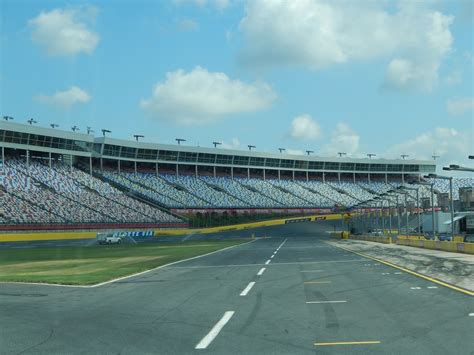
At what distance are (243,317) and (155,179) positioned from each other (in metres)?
92.5

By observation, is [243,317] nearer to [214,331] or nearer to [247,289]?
[214,331]

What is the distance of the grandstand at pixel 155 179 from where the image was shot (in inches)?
2844

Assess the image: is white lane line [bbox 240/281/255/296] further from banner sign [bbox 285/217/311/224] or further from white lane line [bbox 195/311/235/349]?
banner sign [bbox 285/217/311/224]

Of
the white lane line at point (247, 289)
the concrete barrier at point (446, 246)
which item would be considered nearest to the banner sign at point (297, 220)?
the concrete barrier at point (446, 246)

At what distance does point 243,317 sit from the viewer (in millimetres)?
10617

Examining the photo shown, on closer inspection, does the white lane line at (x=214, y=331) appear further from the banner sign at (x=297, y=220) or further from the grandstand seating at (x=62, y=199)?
the banner sign at (x=297, y=220)

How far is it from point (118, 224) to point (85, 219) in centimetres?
470

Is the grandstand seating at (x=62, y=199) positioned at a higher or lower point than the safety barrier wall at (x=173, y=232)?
Result: higher

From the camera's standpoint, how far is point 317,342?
8.16 m

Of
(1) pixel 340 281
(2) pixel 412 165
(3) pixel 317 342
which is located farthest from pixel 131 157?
(3) pixel 317 342

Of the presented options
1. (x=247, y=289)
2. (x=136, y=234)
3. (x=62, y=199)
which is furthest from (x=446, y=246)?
(x=62, y=199)

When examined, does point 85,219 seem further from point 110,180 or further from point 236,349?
point 236,349

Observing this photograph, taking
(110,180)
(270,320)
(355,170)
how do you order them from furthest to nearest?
(355,170) < (110,180) < (270,320)

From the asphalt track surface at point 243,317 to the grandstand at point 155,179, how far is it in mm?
51638
